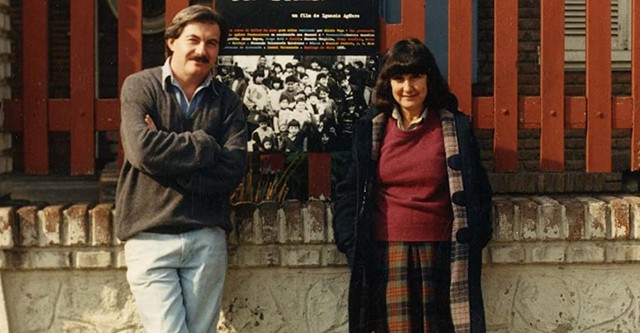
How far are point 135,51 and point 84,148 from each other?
47 cm

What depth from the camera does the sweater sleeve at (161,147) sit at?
331 cm

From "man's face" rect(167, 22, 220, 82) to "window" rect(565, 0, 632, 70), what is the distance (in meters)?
4.66

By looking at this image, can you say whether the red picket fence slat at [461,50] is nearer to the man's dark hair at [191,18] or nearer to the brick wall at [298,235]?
the brick wall at [298,235]

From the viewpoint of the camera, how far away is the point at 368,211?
361 centimetres

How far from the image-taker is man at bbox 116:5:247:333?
341 cm

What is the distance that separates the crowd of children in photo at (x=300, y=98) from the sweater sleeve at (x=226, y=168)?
46cm

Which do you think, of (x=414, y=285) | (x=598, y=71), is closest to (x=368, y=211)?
(x=414, y=285)

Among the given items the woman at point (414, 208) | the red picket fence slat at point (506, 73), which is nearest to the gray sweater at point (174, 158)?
the woman at point (414, 208)

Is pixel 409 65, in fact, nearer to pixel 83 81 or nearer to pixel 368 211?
pixel 368 211

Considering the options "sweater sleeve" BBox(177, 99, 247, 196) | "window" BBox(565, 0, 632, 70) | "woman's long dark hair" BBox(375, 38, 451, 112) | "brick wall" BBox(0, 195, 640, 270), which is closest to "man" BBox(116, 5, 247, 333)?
"sweater sleeve" BBox(177, 99, 247, 196)

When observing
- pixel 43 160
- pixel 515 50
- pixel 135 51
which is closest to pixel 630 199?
pixel 515 50

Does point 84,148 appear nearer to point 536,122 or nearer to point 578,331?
point 536,122

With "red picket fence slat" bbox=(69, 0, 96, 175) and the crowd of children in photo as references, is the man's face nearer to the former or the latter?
the crowd of children in photo

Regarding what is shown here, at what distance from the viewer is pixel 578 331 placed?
403 centimetres
